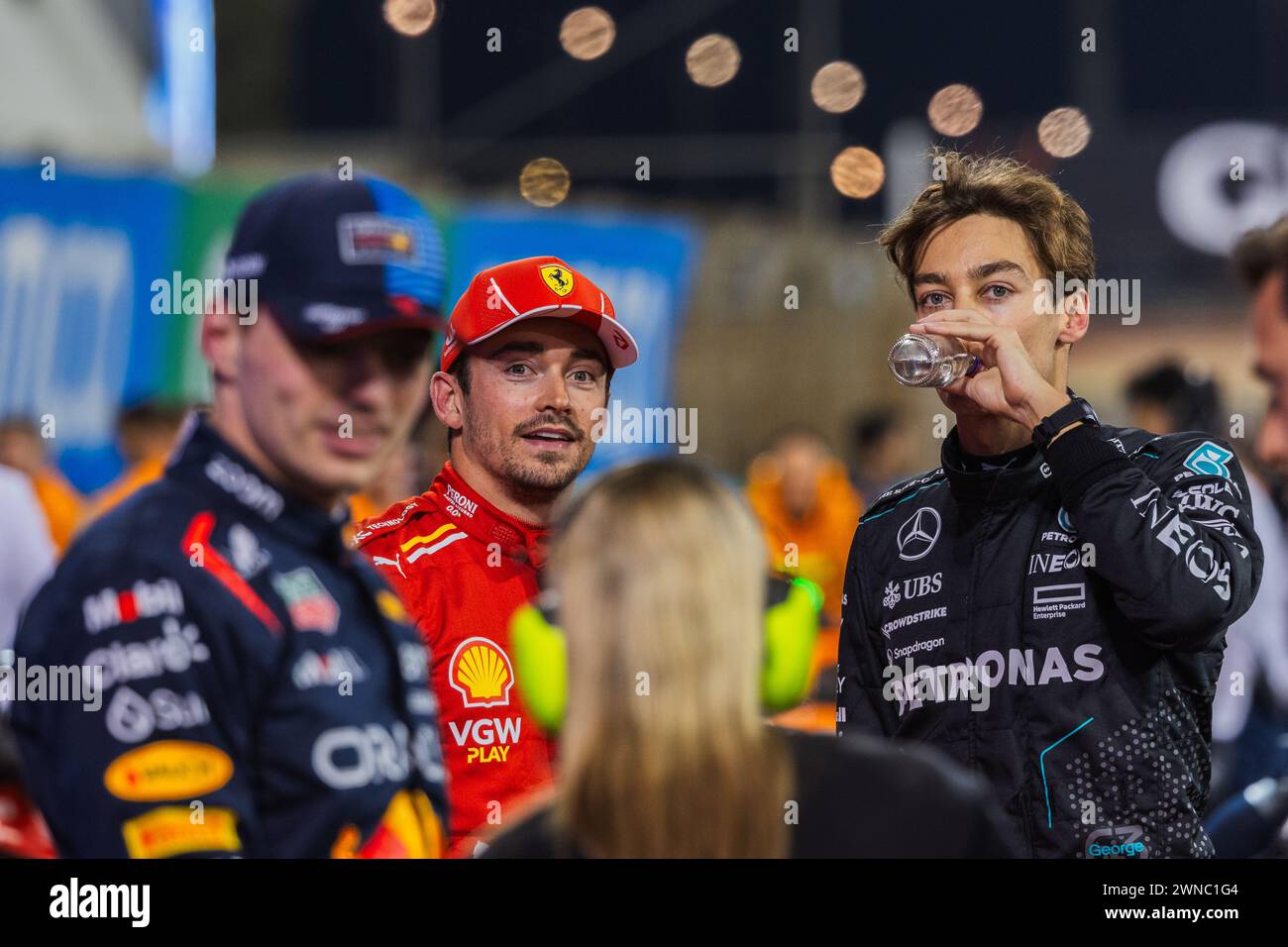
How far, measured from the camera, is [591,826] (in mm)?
2055

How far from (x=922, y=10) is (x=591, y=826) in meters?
22.9

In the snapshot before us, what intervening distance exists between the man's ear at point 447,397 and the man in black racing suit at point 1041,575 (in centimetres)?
93

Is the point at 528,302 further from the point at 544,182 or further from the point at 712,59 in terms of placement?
the point at 712,59

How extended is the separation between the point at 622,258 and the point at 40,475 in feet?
17.4

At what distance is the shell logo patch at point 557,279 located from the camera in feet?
11.5

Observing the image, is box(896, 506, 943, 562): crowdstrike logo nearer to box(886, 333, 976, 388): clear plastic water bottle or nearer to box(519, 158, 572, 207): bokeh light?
box(886, 333, 976, 388): clear plastic water bottle

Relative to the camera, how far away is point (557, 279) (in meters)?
3.54

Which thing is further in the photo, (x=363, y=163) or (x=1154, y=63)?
(x=1154, y=63)

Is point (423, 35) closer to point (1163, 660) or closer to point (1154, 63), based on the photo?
point (1154, 63)

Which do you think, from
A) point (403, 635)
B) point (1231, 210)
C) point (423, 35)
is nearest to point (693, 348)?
point (423, 35)

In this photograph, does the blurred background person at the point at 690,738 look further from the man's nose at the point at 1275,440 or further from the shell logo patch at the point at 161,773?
the man's nose at the point at 1275,440

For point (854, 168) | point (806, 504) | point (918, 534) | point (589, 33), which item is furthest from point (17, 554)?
point (589, 33)
